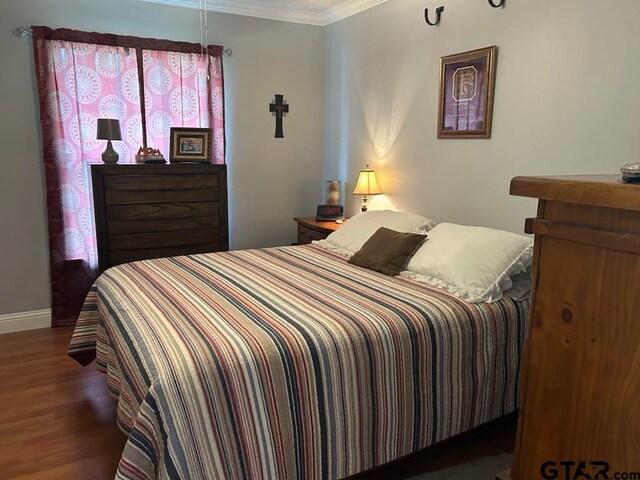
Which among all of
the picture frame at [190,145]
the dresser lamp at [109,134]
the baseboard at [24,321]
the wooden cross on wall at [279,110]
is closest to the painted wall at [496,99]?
the wooden cross on wall at [279,110]

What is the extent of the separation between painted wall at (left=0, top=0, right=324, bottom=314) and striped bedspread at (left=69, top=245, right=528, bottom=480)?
1.52 meters

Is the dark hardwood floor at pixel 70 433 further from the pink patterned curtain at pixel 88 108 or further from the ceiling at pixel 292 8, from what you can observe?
the ceiling at pixel 292 8

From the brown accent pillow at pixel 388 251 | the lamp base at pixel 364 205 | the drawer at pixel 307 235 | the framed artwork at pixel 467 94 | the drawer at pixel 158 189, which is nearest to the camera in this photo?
the brown accent pillow at pixel 388 251

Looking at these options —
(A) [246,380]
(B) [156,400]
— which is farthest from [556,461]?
(B) [156,400]

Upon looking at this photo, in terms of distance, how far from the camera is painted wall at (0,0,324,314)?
326 centimetres

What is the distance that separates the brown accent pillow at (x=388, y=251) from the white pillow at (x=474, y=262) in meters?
0.06

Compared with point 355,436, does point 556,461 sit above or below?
above

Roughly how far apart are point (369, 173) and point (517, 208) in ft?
4.16

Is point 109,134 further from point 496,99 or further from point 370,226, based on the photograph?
point 496,99

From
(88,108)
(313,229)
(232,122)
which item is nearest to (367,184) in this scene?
(313,229)

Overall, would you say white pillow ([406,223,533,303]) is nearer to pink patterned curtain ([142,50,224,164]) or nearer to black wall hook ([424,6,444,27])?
black wall hook ([424,6,444,27])

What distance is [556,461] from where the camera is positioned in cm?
88

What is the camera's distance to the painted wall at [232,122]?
128 inches

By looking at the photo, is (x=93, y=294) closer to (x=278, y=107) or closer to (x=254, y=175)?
(x=254, y=175)
